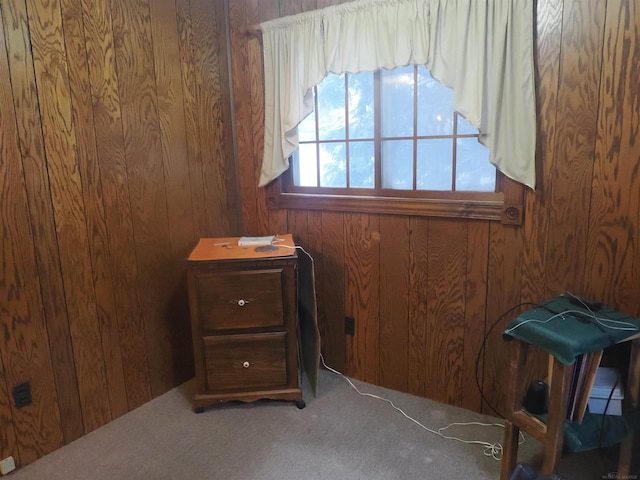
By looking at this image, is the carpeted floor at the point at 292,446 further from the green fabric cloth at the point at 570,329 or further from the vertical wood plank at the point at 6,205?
the green fabric cloth at the point at 570,329

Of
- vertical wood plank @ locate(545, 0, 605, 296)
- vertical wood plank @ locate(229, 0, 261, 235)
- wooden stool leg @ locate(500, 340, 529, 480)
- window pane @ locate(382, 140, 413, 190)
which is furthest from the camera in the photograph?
vertical wood plank @ locate(229, 0, 261, 235)

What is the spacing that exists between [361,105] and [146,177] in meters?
1.17

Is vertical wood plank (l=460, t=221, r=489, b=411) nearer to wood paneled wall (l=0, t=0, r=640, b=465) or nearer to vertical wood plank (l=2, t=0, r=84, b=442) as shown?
wood paneled wall (l=0, t=0, r=640, b=465)

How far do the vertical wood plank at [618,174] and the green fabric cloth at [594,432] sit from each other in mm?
469

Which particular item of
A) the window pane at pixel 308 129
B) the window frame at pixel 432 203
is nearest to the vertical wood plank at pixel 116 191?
the window frame at pixel 432 203

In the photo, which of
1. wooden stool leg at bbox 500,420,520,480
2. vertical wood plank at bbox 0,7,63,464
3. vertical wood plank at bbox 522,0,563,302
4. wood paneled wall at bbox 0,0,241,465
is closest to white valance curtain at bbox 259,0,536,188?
vertical wood plank at bbox 522,0,563,302

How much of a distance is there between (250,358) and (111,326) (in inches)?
27.3

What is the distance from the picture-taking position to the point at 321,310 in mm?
2609

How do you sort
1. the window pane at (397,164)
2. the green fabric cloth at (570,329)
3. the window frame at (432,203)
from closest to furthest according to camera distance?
the green fabric cloth at (570,329) → the window frame at (432,203) → the window pane at (397,164)

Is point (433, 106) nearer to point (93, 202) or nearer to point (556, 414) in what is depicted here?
point (556, 414)

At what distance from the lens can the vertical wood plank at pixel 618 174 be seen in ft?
5.33

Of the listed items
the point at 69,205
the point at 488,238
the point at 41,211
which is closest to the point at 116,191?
the point at 69,205

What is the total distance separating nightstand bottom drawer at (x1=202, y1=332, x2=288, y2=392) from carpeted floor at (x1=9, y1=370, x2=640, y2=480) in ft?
0.49

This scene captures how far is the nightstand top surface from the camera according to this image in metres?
2.14
